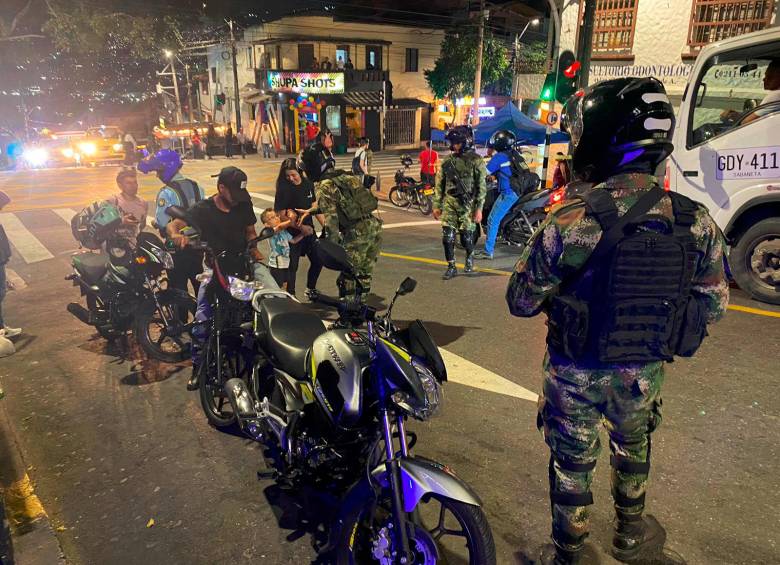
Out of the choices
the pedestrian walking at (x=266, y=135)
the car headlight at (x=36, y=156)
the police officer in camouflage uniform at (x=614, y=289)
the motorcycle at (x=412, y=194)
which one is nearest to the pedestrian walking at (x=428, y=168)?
the motorcycle at (x=412, y=194)

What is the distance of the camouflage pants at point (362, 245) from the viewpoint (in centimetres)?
546

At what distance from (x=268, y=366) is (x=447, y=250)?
4522mm

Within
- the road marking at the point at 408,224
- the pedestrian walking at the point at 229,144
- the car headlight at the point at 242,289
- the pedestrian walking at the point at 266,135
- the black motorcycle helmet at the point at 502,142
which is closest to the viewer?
the car headlight at the point at 242,289

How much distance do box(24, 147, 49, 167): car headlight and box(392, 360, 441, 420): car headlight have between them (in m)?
28.4

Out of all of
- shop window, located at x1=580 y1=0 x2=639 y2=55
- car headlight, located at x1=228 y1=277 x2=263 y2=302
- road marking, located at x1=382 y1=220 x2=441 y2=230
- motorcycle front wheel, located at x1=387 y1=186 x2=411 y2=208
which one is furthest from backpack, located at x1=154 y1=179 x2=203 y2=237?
shop window, located at x1=580 y1=0 x2=639 y2=55

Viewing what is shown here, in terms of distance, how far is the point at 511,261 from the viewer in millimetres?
8594

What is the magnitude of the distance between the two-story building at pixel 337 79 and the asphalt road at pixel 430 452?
29.6 m

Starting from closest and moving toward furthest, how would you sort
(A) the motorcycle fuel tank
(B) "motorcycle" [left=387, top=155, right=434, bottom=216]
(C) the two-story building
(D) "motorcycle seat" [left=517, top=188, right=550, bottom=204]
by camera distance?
1. (A) the motorcycle fuel tank
2. (D) "motorcycle seat" [left=517, top=188, right=550, bottom=204]
3. (B) "motorcycle" [left=387, top=155, right=434, bottom=216]
4. (C) the two-story building

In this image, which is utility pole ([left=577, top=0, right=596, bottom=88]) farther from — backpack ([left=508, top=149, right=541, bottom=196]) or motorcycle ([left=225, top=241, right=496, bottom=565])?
motorcycle ([left=225, top=241, right=496, bottom=565])

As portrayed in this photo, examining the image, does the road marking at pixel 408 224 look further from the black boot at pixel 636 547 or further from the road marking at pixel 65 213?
the black boot at pixel 636 547

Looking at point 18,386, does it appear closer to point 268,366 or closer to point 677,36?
point 268,366

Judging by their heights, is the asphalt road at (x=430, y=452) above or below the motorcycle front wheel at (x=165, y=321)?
below

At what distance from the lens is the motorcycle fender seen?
2.16 metres

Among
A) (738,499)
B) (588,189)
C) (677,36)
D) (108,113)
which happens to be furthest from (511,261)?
(108,113)
